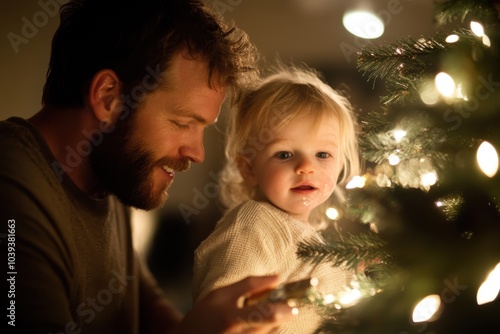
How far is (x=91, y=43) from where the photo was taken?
44.9 inches

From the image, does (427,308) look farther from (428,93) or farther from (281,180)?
(281,180)

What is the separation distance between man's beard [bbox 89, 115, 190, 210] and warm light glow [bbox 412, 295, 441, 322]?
0.69 m

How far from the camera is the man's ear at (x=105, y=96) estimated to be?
1106 millimetres

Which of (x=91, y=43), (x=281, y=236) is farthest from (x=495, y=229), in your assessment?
(x=91, y=43)

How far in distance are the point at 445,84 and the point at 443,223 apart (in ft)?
0.67

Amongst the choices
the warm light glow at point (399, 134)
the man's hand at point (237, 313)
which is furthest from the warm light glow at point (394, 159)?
the man's hand at point (237, 313)

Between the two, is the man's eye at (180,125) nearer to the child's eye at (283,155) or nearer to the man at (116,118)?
the man at (116,118)

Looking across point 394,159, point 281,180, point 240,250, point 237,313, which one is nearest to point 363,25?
point 281,180

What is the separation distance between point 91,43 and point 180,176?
5.30 feet

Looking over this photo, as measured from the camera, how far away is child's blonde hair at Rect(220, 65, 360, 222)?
117cm

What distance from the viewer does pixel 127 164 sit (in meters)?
1.13

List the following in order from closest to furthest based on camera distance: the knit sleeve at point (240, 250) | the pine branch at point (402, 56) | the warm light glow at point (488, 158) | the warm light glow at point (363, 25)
→ the warm light glow at point (488, 158) < the pine branch at point (402, 56) < the knit sleeve at point (240, 250) < the warm light glow at point (363, 25)

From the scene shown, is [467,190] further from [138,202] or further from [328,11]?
[328,11]

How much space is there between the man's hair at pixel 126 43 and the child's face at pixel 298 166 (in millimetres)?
219
